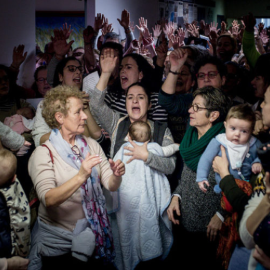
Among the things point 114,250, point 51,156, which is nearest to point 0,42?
point 51,156

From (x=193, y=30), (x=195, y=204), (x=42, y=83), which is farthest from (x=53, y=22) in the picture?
(x=195, y=204)

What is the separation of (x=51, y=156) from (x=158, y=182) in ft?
2.78

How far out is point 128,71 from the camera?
3104mm

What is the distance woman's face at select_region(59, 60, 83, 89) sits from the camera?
3061mm

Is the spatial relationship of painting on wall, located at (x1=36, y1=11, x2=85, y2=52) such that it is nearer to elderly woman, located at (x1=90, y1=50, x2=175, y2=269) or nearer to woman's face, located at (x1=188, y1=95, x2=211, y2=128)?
elderly woman, located at (x1=90, y1=50, x2=175, y2=269)

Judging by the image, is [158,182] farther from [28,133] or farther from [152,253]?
[28,133]

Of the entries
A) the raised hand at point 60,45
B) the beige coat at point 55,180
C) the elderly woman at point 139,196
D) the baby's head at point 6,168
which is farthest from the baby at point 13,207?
the raised hand at point 60,45

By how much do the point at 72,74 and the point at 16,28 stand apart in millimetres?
672

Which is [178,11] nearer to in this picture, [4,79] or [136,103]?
[136,103]

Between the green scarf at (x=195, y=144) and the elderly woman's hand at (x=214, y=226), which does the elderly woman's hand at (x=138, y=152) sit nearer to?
the green scarf at (x=195, y=144)

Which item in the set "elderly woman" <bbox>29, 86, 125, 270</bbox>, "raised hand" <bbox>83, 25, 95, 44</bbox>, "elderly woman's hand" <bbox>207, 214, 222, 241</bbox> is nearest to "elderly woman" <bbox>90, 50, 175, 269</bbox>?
"elderly woman" <bbox>29, 86, 125, 270</bbox>

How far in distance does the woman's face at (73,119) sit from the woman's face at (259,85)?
1.38 meters

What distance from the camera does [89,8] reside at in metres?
4.70

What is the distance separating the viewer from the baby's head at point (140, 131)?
2.58 metres
